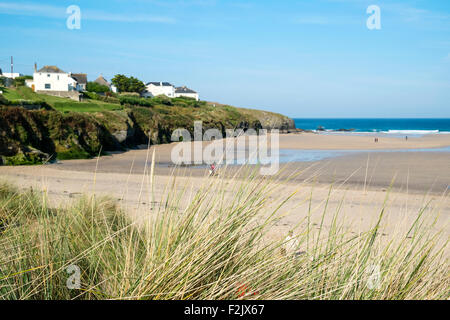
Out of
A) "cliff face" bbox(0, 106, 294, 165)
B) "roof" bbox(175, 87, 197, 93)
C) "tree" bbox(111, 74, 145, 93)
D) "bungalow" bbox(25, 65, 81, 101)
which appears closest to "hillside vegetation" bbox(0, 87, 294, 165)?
"cliff face" bbox(0, 106, 294, 165)

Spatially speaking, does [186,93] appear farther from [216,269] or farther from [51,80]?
[216,269]

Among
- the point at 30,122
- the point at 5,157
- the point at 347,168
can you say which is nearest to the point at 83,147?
the point at 30,122

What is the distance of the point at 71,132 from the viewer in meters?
22.8

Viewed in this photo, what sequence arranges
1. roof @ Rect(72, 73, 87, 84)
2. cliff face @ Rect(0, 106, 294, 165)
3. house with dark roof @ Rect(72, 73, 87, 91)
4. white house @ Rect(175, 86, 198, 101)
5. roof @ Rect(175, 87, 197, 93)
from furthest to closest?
roof @ Rect(175, 87, 197, 93), white house @ Rect(175, 86, 198, 101), roof @ Rect(72, 73, 87, 84), house with dark roof @ Rect(72, 73, 87, 91), cliff face @ Rect(0, 106, 294, 165)

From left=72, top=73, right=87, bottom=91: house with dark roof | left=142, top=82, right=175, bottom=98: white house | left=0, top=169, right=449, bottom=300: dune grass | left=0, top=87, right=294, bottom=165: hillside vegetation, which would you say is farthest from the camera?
left=142, top=82, right=175, bottom=98: white house

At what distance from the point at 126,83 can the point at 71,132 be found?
51.7 metres

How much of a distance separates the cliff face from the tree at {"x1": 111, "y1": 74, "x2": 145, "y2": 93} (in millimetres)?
37055

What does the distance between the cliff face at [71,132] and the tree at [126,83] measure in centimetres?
3705

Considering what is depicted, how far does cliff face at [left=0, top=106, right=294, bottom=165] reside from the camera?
18.6 metres

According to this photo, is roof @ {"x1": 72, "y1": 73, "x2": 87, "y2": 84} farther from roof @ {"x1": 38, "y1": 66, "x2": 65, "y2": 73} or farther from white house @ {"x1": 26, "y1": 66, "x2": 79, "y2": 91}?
white house @ {"x1": 26, "y1": 66, "x2": 79, "y2": 91}

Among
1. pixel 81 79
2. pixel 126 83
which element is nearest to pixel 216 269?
pixel 81 79
